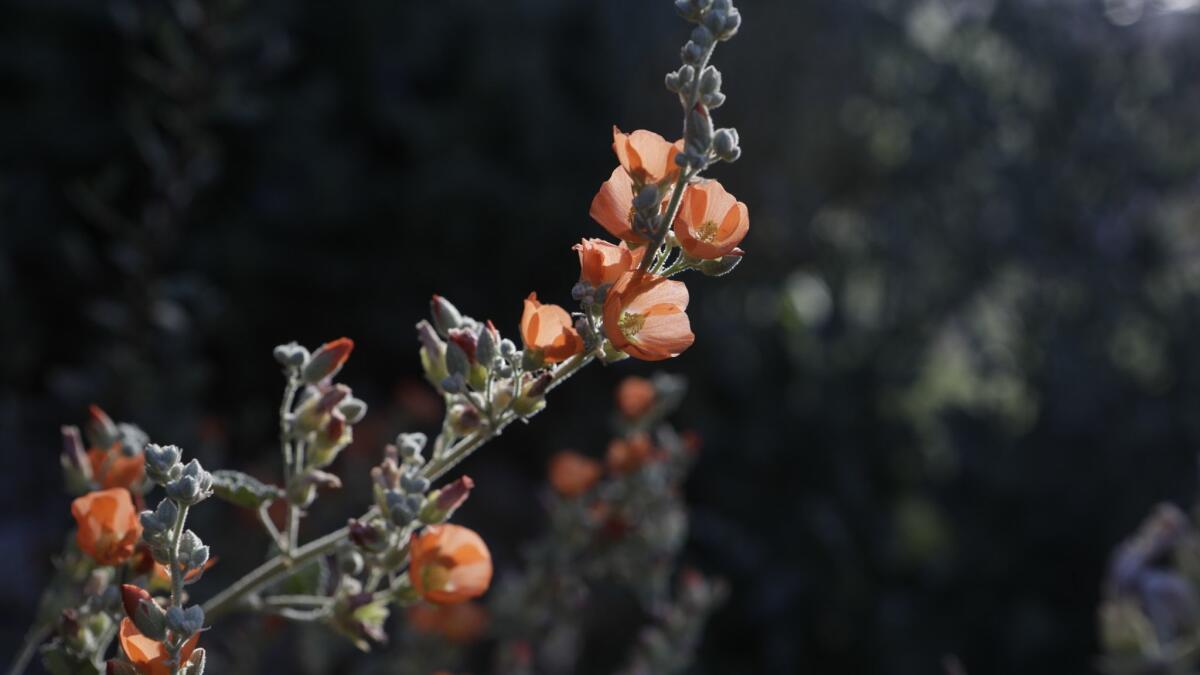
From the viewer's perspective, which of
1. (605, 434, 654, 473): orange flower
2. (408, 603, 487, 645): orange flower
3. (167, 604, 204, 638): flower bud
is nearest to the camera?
(167, 604, 204, 638): flower bud

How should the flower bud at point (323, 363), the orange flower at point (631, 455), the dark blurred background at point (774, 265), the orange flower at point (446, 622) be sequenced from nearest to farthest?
the flower bud at point (323, 363), the orange flower at point (631, 455), the orange flower at point (446, 622), the dark blurred background at point (774, 265)

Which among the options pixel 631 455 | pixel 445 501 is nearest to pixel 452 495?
pixel 445 501

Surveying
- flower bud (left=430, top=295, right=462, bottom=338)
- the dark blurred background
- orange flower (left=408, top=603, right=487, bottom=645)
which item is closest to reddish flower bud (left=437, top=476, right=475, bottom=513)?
flower bud (left=430, top=295, right=462, bottom=338)

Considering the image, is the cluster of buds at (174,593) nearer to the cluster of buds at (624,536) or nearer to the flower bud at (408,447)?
the flower bud at (408,447)

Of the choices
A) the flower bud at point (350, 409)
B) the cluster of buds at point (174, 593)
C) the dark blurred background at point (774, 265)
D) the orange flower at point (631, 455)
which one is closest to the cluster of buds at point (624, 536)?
the orange flower at point (631, 455)

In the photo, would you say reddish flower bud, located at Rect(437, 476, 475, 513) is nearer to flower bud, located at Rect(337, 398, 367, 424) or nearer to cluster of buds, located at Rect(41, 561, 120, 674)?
flower bud, located at Rect(337, 398, 367, 424)

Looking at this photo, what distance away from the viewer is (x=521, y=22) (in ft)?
12.2

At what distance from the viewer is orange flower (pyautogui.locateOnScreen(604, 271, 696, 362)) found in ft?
2.43

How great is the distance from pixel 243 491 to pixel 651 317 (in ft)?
1.16

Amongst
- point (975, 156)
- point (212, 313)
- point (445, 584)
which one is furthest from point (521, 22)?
point (445, 584)

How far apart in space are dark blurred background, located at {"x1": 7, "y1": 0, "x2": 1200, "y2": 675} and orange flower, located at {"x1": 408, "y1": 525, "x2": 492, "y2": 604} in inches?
70.4

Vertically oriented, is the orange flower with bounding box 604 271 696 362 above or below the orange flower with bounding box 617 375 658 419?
below

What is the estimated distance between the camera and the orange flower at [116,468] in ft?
3.10

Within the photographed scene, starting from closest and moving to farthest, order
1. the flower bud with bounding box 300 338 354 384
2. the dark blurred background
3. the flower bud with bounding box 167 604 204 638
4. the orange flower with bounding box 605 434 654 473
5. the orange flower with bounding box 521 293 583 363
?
the flower bud with bounding box 167 604 204 638, the orange flower with bounding box 521 293 583 363, the flower bud with bounding box 300 338 354 384, the orange flower with bounding box 605 434 654 473, the dark blurred background
